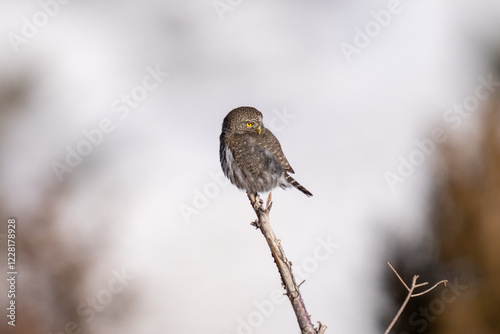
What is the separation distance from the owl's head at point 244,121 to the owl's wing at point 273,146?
114 mm

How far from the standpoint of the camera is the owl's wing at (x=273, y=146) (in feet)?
24.1

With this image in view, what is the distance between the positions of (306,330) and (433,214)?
40.3 feet

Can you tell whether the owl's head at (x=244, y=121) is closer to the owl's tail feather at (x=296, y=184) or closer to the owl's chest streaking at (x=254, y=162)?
the owl's chest streaking at (x=254, y=162)

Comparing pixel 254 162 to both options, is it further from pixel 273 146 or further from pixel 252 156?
pixel 273 146

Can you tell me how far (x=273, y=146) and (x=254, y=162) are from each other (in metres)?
0.38

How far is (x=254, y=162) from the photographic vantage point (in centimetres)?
723

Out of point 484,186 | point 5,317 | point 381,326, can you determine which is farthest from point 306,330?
point 484,186

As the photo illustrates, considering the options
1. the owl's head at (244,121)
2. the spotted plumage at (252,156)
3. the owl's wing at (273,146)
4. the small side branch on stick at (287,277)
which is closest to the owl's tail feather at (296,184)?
the spotted plumage at (252,156)

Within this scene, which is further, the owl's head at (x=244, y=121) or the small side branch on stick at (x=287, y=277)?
the owl's head at (x=244, y=121)

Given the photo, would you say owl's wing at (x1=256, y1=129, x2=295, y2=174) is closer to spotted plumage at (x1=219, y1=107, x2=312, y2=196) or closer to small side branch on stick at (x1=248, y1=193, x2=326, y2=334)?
spotted plumage at (x1=219, y1=107, x2=312, y2=196)

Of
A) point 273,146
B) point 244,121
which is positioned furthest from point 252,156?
point 244,121

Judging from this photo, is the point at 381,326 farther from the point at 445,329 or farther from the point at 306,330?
the point at 306,330

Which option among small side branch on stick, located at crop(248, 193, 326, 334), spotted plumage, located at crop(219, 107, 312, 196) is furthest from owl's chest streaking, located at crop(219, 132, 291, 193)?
small side branch on stick, located at crop(248, 193, 326, 334)

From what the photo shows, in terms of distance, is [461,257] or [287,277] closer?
[287,277]
